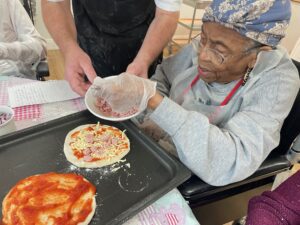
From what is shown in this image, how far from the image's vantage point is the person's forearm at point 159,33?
1223 millimetres

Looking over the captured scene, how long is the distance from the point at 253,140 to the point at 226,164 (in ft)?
0.39

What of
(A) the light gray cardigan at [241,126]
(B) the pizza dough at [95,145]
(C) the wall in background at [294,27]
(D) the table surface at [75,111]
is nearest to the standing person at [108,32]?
(D) the table surface at [75,111]

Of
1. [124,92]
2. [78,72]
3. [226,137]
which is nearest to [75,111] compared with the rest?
[78,72]

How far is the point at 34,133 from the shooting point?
95 centimetres

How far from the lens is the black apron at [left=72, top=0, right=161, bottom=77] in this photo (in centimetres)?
137

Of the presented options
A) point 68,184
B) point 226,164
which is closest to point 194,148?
point 226,164

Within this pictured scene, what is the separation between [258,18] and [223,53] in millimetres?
151

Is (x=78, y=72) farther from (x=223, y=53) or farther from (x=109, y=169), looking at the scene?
(x=223, y=53)

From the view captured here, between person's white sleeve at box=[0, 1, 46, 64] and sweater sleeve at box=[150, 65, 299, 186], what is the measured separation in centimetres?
108

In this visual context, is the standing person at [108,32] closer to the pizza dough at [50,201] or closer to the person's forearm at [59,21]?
the person's forearm at [59,21]

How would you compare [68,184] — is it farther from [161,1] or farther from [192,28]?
[192,28]

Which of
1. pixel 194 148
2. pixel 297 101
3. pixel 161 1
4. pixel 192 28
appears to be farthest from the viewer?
pixel 192 28

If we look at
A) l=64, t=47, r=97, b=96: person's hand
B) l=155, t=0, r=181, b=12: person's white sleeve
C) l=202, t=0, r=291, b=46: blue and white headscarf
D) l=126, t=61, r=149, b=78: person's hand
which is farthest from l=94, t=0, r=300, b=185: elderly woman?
l=155, t=0, r=181, b=12: person's white sleeve

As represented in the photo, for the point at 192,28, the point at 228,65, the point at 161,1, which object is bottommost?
the point at 192,28
